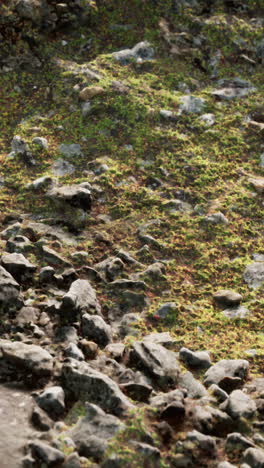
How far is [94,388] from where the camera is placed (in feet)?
18.6

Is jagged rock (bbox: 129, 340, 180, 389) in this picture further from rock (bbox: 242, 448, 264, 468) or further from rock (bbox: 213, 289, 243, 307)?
rock (bbox: 213, 289, 243, 307)

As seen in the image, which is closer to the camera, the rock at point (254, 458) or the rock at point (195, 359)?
the rock at point (254, 458)

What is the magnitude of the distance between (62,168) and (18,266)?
3.28 metres

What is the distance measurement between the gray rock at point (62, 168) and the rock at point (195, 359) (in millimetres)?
4813

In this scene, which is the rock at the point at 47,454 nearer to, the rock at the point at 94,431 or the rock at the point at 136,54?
the rock at the point at 94,431

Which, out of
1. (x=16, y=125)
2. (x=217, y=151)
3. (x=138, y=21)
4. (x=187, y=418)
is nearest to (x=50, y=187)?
(x=16, y=125)

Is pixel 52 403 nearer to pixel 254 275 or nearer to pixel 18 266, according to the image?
pixel 18 266

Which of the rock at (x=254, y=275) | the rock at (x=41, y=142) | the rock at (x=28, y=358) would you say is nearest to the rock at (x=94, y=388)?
the rock at (x=28, y=358)

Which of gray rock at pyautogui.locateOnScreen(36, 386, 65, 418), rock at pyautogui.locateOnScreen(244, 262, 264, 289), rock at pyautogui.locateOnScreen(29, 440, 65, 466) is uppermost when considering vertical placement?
rock at pyautogui.locateOnScreen(29, 440, 65, 466)

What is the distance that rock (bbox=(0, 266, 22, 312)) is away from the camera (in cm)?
688

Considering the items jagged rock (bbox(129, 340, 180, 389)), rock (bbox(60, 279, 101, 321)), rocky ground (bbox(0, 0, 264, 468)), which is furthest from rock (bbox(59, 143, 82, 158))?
jagged rock (bbox(129, 340, 180, 389))

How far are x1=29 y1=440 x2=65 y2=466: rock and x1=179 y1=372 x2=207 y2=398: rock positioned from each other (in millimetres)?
1870

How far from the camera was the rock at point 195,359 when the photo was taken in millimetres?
6715

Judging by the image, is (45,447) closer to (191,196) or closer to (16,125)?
(191,196)
